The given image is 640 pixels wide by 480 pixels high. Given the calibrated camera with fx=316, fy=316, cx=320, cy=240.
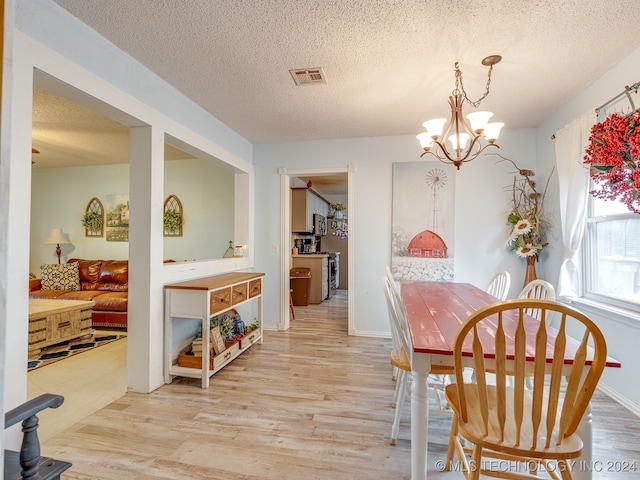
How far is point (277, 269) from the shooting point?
13.7 ft

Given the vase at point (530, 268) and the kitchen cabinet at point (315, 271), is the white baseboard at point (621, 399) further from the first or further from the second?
the kitchen cabinet at point (315, 271)

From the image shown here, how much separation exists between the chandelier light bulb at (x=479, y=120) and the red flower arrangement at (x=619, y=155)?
0.62 metres

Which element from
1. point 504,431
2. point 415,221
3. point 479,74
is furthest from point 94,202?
point 504,431

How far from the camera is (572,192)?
9.05ft

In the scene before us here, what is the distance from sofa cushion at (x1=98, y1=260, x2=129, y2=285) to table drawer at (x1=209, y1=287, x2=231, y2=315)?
261 cm

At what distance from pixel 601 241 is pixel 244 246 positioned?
362 centimetres

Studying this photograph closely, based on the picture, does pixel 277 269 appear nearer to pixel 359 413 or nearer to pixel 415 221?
pixel 415 221

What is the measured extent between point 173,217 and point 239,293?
2.71 m

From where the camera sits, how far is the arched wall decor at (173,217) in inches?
200

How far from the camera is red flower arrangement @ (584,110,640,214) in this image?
1.43 m

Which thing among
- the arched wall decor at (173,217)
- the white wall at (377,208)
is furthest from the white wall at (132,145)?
the arched wall decor at (173,217)

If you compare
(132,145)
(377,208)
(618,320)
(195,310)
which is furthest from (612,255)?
(132,145)

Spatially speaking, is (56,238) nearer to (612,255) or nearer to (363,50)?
(363,50)

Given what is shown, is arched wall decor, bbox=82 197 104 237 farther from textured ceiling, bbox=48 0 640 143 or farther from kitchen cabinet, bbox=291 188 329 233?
textured ceiling, bbox=48 0 640 143
